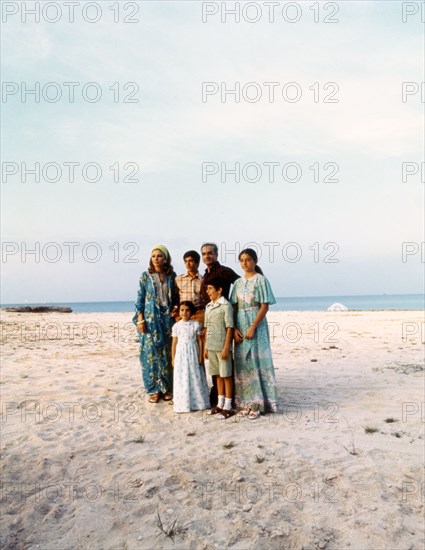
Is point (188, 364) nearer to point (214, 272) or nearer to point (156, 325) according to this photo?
point (156, 325)

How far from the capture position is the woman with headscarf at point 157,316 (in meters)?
5.91

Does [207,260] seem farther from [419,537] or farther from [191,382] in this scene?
[419,537]

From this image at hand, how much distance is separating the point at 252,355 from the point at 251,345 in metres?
0.12

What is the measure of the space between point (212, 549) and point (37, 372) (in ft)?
18.7

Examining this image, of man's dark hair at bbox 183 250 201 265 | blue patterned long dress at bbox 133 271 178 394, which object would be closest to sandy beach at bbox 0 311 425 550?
blue patterned long dress at bbox 133 271 178 394

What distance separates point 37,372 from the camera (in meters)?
7.85

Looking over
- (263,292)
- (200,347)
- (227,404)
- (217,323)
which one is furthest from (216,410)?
(263,292)

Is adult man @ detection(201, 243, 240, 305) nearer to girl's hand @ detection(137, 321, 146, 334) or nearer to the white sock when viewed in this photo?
girl's hand @ detection(137, 321, 146, 334)

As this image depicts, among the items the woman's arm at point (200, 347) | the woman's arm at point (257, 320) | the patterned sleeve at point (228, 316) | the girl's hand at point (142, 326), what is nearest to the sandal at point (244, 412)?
the woman's arm at point (200, 347)

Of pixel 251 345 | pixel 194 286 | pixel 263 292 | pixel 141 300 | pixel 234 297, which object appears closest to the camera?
pixel 263 292

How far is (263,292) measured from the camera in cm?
525

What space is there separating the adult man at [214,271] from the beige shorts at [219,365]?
25.8 inches

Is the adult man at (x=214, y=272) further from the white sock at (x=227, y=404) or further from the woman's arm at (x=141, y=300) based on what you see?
the white sock at (x=227, y=404)

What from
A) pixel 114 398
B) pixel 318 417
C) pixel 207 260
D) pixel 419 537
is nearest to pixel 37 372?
pixel 114 398
